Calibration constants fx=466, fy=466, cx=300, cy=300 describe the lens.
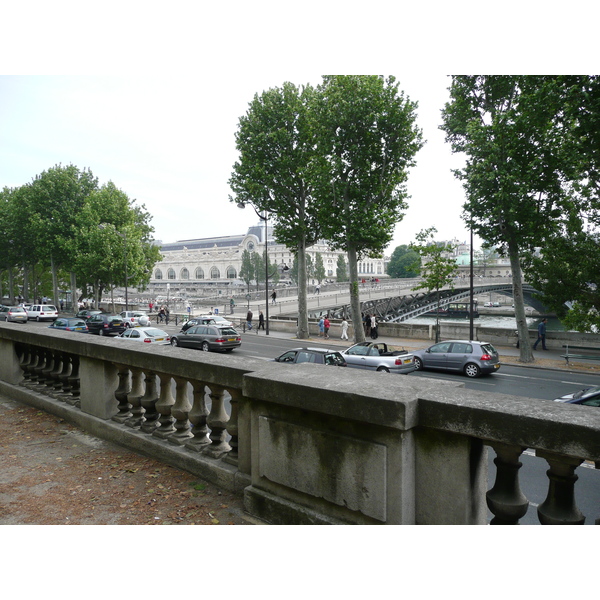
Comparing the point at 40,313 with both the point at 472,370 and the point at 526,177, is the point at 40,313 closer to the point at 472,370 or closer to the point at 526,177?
the point at 472,370

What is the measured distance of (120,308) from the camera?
6938 centimetres

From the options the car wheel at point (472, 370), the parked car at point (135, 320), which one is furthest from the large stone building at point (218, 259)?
the car wheel at point (472, 370)

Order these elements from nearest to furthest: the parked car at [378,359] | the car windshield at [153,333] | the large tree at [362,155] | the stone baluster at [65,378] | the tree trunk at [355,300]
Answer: the stone baluster at [65,378] → the parked car at [378,359] → the car windshield at [153,333] → the large tree at [362,155] → the tree trunk at [355,300]

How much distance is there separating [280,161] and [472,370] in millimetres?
19808

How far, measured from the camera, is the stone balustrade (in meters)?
2.24

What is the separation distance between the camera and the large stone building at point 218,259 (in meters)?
158

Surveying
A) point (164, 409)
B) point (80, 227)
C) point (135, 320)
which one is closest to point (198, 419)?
point (164, 409)

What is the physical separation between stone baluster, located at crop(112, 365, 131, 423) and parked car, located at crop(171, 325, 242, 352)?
754 inches

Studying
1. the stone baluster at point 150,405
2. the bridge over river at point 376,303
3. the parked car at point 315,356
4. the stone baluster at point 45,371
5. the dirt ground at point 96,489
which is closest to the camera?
the dirt ground at point 96,489

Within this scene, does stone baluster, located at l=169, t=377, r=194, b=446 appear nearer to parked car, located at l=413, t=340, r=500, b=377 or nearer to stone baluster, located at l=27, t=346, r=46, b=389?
stone baluster, located at l=27, t=346, r=46, b=389

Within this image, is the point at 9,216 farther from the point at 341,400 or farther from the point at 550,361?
the point at 341,400

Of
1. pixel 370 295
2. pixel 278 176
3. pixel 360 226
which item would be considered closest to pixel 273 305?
pixel 370 295

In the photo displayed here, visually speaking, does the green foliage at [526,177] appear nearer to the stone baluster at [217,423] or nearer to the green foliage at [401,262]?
the stone baluster at [217,423]

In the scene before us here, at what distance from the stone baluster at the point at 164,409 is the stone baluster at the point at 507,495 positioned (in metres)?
2.94
